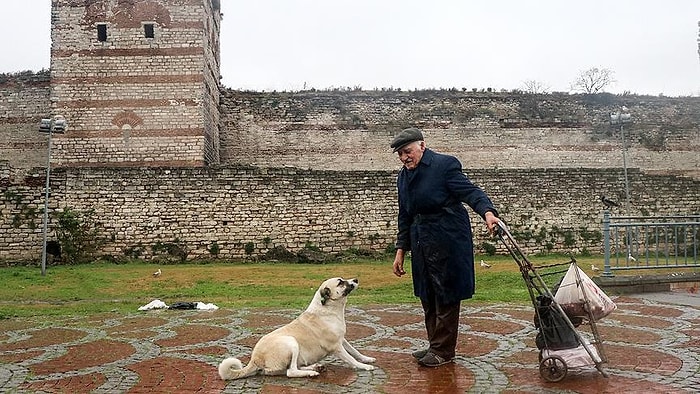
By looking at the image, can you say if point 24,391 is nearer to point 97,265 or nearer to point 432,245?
point 432,245

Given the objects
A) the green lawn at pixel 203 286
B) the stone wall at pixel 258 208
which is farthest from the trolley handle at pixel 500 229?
the stone wall at pixel 258 208

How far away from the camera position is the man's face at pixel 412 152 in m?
5.44

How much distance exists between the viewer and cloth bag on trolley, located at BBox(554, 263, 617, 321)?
4.91 metres

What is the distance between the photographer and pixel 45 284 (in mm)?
13695

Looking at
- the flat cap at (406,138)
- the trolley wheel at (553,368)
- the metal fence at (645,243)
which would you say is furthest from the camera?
the metal fence at (645,243)

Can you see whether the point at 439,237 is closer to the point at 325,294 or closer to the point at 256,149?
the point at 325,294

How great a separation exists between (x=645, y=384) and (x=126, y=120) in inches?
797

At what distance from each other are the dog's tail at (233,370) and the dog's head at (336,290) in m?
0.80

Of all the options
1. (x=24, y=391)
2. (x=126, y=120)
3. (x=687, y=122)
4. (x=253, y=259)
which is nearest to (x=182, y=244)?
(x=253, y=259)

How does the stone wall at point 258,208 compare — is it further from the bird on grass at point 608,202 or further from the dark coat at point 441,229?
the dark coat at point 441,229

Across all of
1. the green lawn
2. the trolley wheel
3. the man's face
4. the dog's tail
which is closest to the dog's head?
the dog's tail

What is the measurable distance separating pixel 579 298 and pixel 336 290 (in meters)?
1.92

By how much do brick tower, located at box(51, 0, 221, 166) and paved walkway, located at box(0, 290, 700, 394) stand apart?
1344 centimetres

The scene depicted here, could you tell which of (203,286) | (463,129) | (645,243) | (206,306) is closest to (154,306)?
(206,306)
